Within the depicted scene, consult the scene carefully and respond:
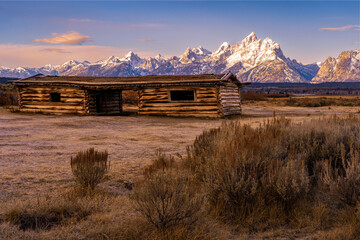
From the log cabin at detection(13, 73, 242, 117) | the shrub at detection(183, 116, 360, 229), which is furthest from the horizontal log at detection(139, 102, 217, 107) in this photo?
the shrub at detection(183, 116, 360, 229)

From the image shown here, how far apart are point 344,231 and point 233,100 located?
1842 cm

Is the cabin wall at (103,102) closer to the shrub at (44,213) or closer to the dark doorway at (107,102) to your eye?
the dark doorway at (107,102)

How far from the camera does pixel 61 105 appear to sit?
70.2 ft

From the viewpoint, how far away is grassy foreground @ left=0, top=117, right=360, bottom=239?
3354mm

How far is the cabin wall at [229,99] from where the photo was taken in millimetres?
19395

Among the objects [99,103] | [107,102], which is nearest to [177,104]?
[107,102]

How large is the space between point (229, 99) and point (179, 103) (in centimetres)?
333

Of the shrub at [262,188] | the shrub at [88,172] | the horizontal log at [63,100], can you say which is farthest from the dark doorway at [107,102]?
the shrub at [262,188]

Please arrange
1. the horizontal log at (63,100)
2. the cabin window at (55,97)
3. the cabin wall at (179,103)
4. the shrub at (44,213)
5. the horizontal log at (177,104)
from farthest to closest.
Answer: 1. the cabin window at (55,97)
2. the horizontal log at (63,100)
3. the horizontal log at (177,104)
4. the cabin wall at (179,103)
5. the shrub at (44,213)

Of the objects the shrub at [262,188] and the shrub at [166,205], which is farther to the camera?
the shrub at [262,188]

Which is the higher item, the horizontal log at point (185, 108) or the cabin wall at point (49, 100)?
the cabin wall at point (49, 100)

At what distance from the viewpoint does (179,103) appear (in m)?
20.2

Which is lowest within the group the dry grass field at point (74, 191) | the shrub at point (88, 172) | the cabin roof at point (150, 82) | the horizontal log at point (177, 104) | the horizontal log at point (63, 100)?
the dry grass field at point (74, 191)

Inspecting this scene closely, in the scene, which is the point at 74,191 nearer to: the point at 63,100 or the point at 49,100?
the point at 63,100
